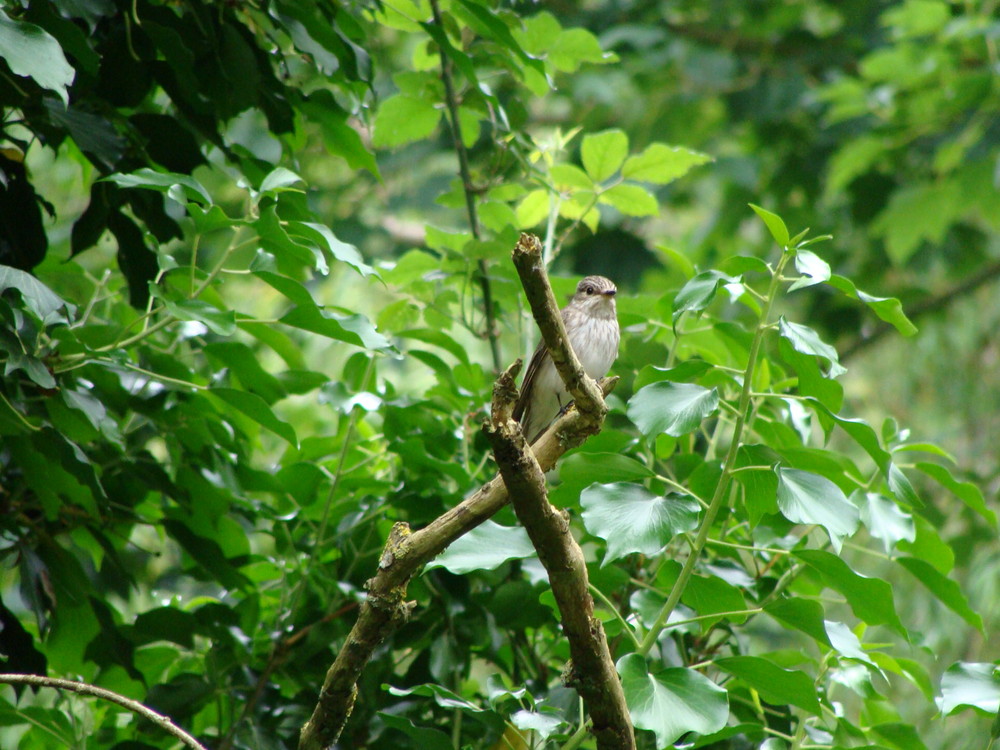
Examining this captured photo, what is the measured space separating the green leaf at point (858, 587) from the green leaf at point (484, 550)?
580 mm

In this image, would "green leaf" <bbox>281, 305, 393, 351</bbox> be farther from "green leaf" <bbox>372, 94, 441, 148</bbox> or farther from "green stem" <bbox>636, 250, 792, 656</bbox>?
"green leaf" <bbox>372, 94, 441, 148</bbox>

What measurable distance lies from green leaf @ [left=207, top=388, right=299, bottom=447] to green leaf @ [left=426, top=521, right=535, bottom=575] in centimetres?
53

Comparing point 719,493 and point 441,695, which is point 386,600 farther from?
point 719,493

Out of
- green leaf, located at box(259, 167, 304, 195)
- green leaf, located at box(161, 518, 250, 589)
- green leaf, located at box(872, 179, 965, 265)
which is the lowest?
green leaf, located at box(161, 518, 250, 589)

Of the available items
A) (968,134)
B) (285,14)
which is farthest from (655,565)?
(968,134)

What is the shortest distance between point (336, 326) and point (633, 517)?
29.8 inches

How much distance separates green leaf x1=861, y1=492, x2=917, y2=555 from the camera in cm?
230

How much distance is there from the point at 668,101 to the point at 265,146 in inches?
168

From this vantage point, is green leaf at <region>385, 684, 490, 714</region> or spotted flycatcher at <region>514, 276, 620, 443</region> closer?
green leaf at <region>385, 684, 490, 714</region>

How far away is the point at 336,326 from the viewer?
2229mm

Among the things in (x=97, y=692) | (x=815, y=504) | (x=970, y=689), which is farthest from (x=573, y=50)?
(x=97, y=692)

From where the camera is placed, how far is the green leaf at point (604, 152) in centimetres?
303

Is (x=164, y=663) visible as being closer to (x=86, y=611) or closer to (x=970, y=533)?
(x=86, y=611)

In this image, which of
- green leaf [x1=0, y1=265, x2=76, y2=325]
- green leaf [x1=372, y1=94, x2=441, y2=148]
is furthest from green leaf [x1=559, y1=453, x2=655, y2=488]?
green leaf [x1=372, y1=94, x2=441, y2=148]
